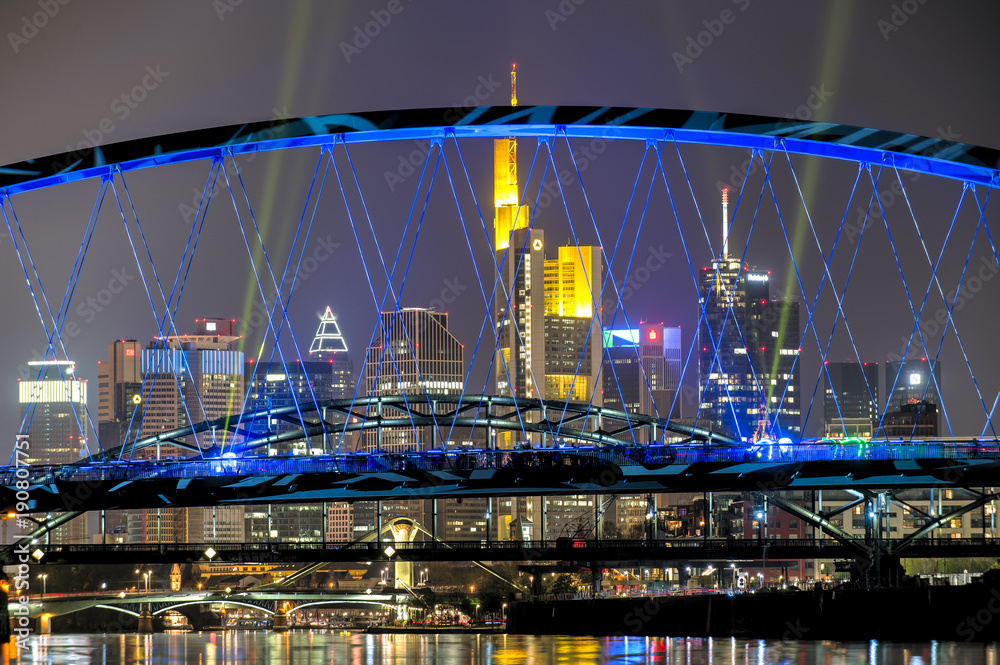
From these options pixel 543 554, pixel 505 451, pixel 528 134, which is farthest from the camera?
pixel 543 554

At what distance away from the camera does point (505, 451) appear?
68750 mm

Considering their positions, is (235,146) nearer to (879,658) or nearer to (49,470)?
(49,470)

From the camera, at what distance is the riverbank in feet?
189

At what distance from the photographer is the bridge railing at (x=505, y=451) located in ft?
212

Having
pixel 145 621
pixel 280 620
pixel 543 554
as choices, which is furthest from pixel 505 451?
pixel 280 620

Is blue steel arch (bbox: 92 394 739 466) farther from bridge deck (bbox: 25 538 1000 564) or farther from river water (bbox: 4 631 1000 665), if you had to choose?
river water (bbox: 4 631 1000 665)

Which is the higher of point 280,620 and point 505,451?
point 505,451

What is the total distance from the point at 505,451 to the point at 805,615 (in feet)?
52.3

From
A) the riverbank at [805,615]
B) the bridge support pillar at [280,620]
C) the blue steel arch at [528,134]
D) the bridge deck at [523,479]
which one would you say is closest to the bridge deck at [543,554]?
the riverbank at [805,615]

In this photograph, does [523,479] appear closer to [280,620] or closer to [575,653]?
[575,653]

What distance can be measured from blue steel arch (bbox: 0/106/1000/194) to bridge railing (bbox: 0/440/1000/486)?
12939mm

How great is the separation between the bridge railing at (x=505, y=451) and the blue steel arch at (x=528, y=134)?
12.9m

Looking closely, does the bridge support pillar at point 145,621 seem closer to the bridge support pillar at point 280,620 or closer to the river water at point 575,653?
the bridge support pillar at point 280,620

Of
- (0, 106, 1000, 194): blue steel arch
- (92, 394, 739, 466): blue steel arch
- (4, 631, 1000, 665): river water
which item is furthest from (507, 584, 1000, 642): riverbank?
(92, 394, 739, 466): blue steel arch
